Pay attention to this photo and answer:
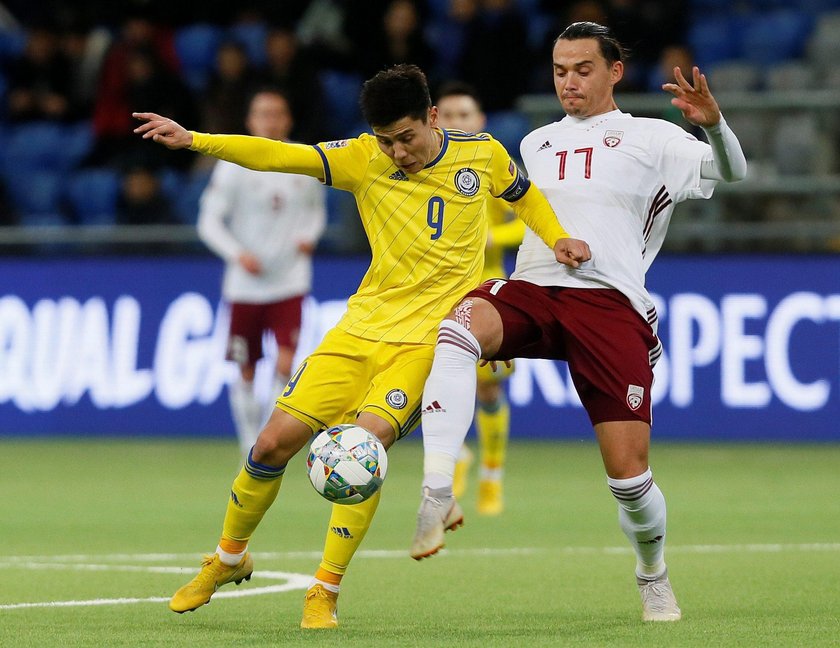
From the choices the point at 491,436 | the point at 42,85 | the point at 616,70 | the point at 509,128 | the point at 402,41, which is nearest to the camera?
the point at 616,70

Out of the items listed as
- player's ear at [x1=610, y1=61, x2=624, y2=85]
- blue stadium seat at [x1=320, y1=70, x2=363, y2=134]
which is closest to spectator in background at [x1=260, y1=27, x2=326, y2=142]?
blue stadium seat at [x1=320, y1=70, x2=363, y2=134]

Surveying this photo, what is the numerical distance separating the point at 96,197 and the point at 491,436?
7539 mm

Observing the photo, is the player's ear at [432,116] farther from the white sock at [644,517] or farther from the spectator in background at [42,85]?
the spectator in background at [42,85]

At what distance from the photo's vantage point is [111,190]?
16.1 meters

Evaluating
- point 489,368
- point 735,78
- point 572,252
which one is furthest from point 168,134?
point 735,78

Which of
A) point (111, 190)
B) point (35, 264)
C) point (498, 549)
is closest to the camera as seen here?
point (498, 549)

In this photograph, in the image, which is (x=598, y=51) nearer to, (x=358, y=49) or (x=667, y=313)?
(x=667, y=313)

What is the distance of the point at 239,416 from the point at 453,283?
5807 millimetres

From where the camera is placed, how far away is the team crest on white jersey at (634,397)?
568cm

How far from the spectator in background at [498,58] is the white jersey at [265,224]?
167 inches

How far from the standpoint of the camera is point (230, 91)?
51.5ft

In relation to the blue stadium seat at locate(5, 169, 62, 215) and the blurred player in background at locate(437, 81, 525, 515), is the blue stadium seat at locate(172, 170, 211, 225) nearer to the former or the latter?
the blue stadium seat at locate(5, 169, 62, 215)

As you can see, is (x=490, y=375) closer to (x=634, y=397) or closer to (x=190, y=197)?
(x=634, y=397)

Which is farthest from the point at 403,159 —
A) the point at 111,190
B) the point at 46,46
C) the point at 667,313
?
the point at 46,46
